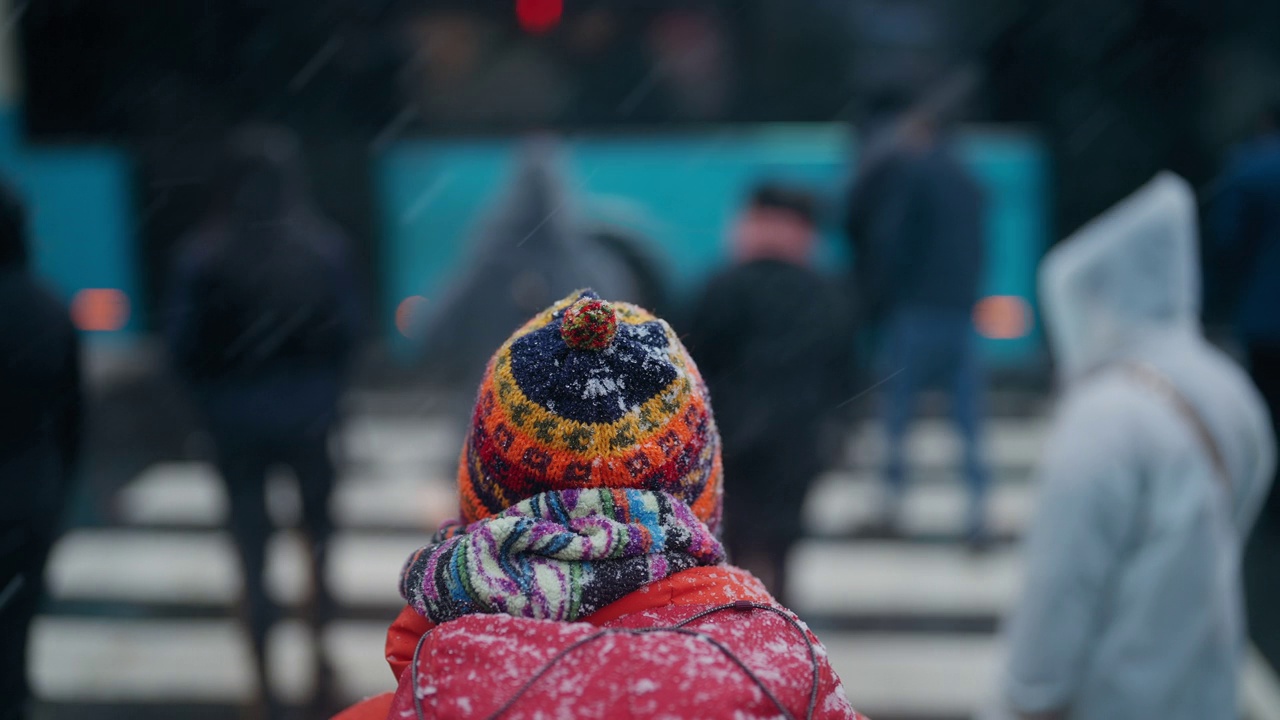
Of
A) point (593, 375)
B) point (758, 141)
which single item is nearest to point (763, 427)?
point (593, 375)

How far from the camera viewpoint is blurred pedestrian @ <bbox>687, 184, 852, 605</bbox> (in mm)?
4137

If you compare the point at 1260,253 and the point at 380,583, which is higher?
the point at 1260,253

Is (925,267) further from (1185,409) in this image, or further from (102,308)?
(102,308)

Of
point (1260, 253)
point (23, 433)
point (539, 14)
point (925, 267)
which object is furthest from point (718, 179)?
point (23, 433)

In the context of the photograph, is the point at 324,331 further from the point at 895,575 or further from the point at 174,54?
the point at 174,54

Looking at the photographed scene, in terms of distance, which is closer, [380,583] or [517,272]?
[517,272]

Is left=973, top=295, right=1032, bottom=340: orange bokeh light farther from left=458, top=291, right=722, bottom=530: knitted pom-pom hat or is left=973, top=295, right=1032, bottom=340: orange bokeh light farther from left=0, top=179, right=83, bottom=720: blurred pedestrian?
left=458, top=291, right=722, bottom=530: knitted pom-pom hat

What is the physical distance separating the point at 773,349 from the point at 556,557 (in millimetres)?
2964

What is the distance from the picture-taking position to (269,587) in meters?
4.53

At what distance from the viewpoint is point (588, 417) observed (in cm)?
131

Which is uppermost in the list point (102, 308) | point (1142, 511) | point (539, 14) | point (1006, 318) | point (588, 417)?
point (539, 14)

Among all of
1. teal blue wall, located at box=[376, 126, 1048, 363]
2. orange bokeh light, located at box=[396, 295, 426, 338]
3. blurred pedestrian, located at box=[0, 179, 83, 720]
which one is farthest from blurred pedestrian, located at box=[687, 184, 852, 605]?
orange bokeh light, located at box=[396, 295, 426, 338]

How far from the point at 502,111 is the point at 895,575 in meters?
4.49

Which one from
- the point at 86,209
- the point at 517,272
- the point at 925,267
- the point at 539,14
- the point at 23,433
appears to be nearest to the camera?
→ the point at 23,433
